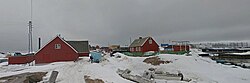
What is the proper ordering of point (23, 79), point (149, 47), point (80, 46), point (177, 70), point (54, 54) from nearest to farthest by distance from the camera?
point (23, 79)
point (177, 70)
point (54, 54)
point (80, 46)
point (149, 47)

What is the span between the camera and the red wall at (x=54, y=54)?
41219 millimetres

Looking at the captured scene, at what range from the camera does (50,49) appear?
137 feet

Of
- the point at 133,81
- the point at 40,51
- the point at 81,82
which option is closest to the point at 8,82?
the point at 81,82

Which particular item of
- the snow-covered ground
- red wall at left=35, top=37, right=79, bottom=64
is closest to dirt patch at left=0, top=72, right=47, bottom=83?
the snow-covered ground

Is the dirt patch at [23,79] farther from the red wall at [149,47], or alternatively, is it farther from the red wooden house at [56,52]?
the red wall at [149,47]

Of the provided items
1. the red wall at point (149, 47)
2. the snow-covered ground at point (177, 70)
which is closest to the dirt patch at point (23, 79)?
the snow-covered ground at point (177, 70)

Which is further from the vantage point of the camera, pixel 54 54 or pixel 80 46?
pixel 80 46

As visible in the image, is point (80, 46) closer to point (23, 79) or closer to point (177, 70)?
point (177, 70)

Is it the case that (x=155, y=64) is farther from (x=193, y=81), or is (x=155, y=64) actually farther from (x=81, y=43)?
(x=81, y=43)

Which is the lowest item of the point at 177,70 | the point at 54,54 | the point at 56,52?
the point at 177,70

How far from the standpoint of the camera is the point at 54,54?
41906 millimetres

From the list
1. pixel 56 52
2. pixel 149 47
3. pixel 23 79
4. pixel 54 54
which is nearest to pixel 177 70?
pixel 23 79

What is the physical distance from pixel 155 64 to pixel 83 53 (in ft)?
81.4

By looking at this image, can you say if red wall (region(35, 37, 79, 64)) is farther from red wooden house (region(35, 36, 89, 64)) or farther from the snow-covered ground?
the snow-covered ground
